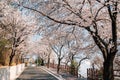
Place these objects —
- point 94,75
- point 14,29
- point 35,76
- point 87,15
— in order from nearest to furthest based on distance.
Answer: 1. point 87,15
2. point 94,75
3. point 35,76
4. point 14,29

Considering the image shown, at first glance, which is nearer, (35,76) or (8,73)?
(8,73)

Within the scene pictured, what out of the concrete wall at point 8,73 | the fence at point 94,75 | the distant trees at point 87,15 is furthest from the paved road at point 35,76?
the distant trees at point 87,15

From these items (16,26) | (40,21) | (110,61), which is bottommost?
(110,61)

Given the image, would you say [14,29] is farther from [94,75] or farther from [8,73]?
[94,75]

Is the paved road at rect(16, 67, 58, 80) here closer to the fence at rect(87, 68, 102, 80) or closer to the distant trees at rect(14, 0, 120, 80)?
the fence at rect(87, 68, 102, 80)

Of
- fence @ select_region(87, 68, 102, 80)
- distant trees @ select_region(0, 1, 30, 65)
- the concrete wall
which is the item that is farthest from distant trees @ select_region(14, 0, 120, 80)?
distant trees @ select_region(0, 1, 30, 65)

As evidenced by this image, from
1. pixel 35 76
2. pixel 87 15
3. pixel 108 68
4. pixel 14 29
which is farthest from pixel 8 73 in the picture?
pixel 87 15

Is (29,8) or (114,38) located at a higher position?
(29,8)

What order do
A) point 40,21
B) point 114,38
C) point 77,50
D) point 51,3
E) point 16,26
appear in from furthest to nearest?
point 77,50, point 16,26, point 40,21, point 114,38, point 51,3

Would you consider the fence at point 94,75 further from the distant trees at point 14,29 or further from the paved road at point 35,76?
the distant trees at point 14,29

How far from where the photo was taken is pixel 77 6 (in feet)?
54.8

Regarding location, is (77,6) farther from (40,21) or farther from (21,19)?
(21,19)

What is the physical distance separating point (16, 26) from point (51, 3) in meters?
25.1

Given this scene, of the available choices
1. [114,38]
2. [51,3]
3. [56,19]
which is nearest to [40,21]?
[56,19]
